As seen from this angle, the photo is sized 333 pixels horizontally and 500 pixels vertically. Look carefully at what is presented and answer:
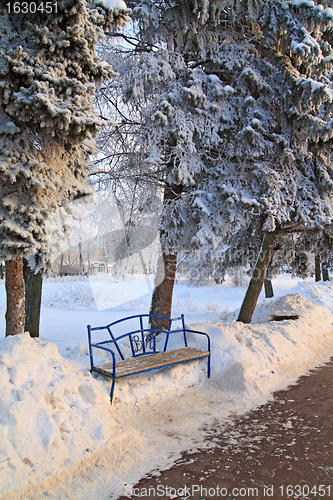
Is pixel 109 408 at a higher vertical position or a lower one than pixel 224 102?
lower

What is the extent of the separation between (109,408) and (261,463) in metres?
1.85

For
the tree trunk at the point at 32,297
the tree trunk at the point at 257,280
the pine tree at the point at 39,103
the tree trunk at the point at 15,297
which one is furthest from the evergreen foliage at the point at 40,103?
the tree trunk at the point at 257,280

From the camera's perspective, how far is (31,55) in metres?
4.61

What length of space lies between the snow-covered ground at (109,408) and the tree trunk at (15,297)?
0.96 m

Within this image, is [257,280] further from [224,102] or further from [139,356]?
[139,356]

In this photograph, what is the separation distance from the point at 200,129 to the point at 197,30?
2236mm

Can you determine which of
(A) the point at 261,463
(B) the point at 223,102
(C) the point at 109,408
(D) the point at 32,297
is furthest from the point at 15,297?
(B) the point at 223,102

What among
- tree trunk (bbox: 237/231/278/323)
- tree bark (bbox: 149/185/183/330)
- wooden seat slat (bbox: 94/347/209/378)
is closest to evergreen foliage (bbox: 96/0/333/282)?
tree bark (bbox: 149/185/183/330)

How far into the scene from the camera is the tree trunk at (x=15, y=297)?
5156 millimetres

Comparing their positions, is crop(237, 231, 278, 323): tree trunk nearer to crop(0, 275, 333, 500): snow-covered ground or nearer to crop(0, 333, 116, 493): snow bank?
crop(0, 275, 333, 500): snow-covered ground

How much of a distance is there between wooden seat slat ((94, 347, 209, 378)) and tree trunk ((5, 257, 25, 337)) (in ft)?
4.58

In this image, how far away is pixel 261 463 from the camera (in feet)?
11.4

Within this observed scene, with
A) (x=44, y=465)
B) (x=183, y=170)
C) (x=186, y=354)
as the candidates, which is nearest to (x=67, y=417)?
(x=44, y=465)

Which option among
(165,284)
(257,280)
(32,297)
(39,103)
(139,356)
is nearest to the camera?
(39,103)
